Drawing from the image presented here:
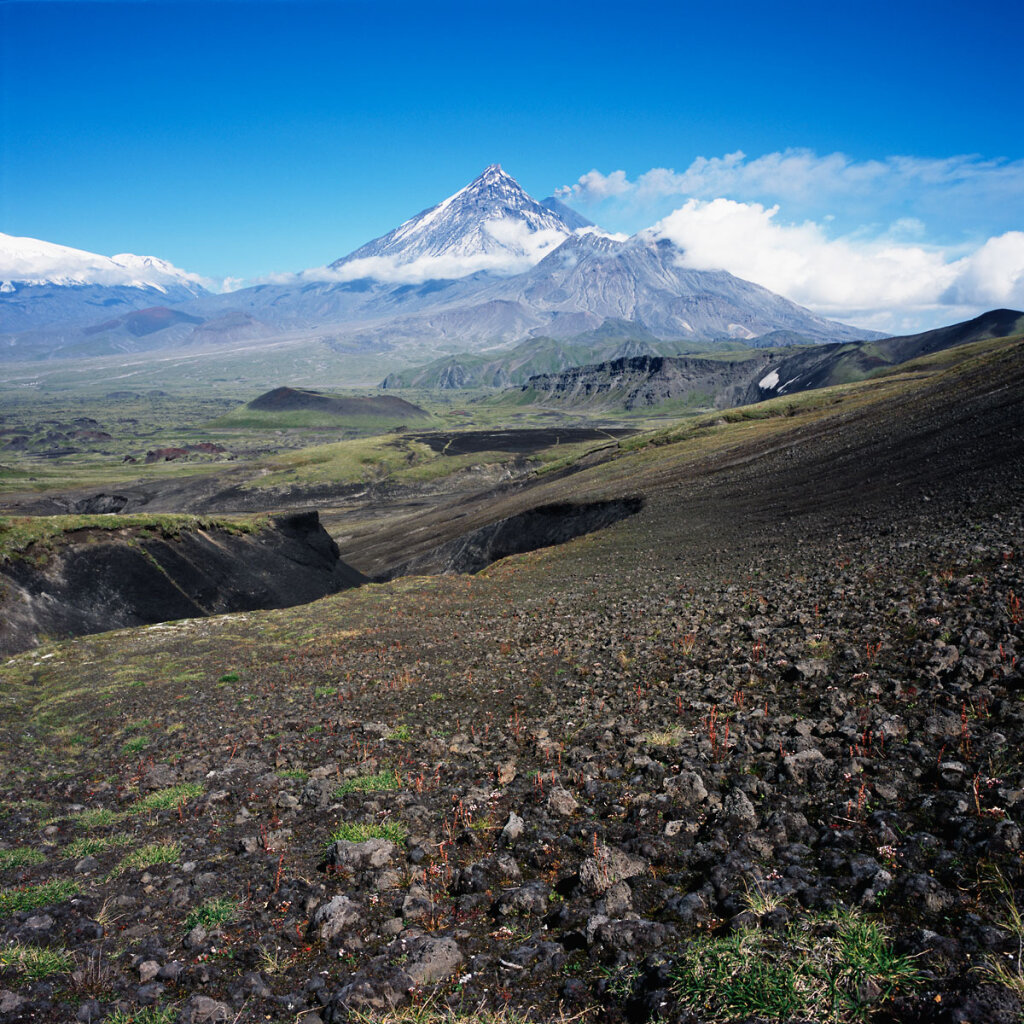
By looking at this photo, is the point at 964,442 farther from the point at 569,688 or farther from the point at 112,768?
the point at 112,768

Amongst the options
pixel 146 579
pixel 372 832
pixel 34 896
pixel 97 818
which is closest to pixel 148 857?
pixel 34 896

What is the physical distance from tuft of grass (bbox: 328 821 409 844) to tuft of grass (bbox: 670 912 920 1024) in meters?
4.23

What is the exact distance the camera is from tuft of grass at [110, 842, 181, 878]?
7.50 meters

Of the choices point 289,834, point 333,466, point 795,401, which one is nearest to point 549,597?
point 289,834

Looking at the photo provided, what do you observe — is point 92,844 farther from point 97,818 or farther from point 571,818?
point 571,818

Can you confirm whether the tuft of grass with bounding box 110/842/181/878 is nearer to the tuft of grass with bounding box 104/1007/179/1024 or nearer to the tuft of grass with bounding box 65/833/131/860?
the tuft of grass with bounding box 65/833/131/860

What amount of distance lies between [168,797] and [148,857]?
2596 millimetres

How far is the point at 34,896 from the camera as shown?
266 inches

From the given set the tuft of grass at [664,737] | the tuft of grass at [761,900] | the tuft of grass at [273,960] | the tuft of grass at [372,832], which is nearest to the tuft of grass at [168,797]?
the tuft of grass at [372,832]

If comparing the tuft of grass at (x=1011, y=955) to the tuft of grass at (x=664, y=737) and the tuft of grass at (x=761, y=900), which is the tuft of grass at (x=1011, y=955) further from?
the tuft of grass at (x=664, y=737)

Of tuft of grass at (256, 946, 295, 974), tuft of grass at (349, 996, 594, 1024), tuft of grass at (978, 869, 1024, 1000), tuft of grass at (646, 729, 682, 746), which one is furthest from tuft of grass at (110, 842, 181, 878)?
tuft of grass at (978, 869, 1024, 1000)

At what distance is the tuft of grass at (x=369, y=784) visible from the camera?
9.26 metres

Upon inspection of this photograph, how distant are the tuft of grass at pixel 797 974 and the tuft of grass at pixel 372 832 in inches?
167

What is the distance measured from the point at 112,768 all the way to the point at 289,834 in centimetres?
701
